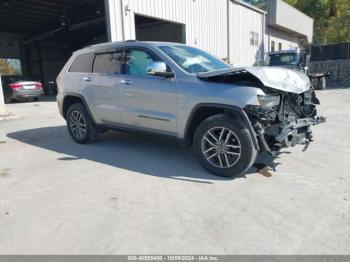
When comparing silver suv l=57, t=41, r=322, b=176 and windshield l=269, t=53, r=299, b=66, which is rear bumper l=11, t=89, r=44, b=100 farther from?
silver suv l=57, t=41, r=322, b=176

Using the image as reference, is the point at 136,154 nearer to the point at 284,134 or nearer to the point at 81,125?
the point at 81,125

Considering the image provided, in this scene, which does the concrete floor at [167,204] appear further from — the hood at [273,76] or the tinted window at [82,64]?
the tinted window at [82,64]

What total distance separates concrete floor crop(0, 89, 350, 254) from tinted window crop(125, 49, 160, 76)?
1.45 m

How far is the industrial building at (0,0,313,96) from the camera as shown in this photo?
45.4 ft

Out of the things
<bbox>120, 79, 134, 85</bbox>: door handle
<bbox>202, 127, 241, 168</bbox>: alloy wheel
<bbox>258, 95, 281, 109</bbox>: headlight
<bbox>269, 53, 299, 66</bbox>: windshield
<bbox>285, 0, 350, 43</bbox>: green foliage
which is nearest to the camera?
<bbox>258, 95, 281, 109</bbox>: headlight

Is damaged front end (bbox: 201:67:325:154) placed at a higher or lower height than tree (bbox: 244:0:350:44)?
lower

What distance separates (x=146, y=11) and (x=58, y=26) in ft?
39.2

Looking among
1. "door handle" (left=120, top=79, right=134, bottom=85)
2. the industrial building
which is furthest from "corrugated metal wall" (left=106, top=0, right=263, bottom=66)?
"door handle" (left=120, top=79, right=134, bottom=85)

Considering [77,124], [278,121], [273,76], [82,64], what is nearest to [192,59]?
[273,76]

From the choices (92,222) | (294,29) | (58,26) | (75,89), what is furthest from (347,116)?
(294,29)

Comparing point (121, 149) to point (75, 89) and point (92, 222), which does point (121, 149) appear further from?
point (92, 222)

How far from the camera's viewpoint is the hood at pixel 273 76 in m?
4.02

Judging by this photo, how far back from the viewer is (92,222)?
3242 mm

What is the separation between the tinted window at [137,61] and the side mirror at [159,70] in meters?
0.43
